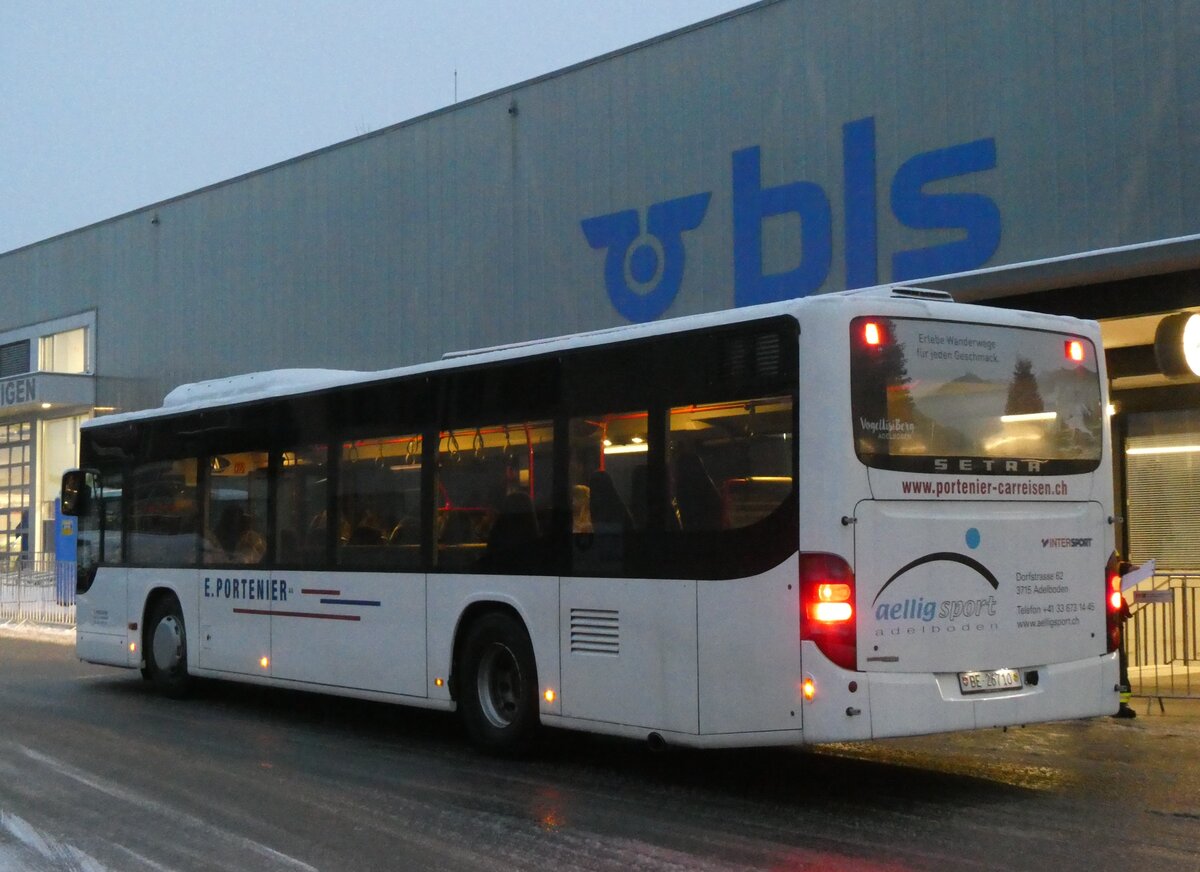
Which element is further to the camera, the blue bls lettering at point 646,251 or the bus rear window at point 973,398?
the blue bls lettering at point 646,251

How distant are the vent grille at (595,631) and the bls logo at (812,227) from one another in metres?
8.87

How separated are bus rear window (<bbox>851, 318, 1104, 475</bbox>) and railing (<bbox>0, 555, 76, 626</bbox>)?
21.2 metres

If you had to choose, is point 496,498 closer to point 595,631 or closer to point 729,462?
point 595,631

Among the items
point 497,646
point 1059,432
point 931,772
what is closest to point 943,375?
point 1059,432

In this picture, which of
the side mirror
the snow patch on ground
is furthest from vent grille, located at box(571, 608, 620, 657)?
the snow patch on ground

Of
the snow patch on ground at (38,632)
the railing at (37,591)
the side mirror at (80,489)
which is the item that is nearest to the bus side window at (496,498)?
the side mirror at (80,489)

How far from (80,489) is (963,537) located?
36.7 ft

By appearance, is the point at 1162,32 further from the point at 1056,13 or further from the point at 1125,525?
the point at 1125,525

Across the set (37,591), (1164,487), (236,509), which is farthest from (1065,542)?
(37,591)

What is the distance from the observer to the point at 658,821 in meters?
8.09

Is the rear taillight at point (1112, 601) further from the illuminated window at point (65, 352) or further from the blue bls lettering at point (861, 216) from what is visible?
the illuminated window at point (65, 352)

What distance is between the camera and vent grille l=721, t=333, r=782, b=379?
8398 mm

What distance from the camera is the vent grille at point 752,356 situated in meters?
8.40

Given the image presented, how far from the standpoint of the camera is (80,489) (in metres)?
16.1
